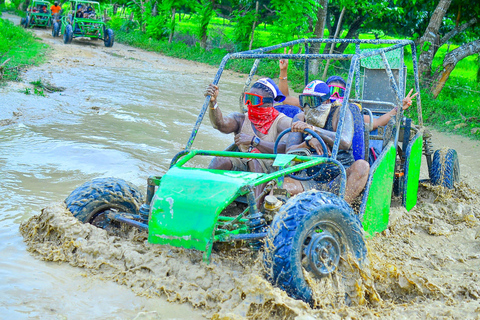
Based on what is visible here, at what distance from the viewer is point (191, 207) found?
3264mm

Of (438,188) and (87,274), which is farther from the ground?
(438,188)

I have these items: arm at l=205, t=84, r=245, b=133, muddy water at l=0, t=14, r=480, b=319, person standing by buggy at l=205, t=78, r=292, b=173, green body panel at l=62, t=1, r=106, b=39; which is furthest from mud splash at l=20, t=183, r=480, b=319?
green body panel at l=62, t=1, r=106, b=39

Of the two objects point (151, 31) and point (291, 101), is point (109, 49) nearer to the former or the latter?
point (151, 31)

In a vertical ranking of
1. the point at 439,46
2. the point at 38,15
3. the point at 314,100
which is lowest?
the point at 38,15

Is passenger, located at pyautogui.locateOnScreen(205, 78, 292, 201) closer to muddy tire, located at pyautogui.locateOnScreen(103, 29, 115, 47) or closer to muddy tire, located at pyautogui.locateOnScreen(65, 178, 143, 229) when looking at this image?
muddy tire, located at pyautogui.locateOnScreen(65, 178, 143, 229)

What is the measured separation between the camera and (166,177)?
11.6 ft

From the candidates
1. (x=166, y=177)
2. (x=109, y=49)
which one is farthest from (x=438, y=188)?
(x=109, y=49)

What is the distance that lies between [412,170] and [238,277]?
2933mm

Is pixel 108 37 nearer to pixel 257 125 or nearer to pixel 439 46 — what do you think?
pixel 439 46

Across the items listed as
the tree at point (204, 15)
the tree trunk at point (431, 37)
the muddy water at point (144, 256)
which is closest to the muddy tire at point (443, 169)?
the muddy water at point (144, 256)

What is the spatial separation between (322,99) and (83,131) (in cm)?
531

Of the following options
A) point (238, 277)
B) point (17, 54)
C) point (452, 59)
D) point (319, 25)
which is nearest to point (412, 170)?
point (238, 277)

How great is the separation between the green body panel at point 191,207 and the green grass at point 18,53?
916 centimetres

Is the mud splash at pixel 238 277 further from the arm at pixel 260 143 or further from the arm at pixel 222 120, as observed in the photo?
the arm at pixel 222 120
